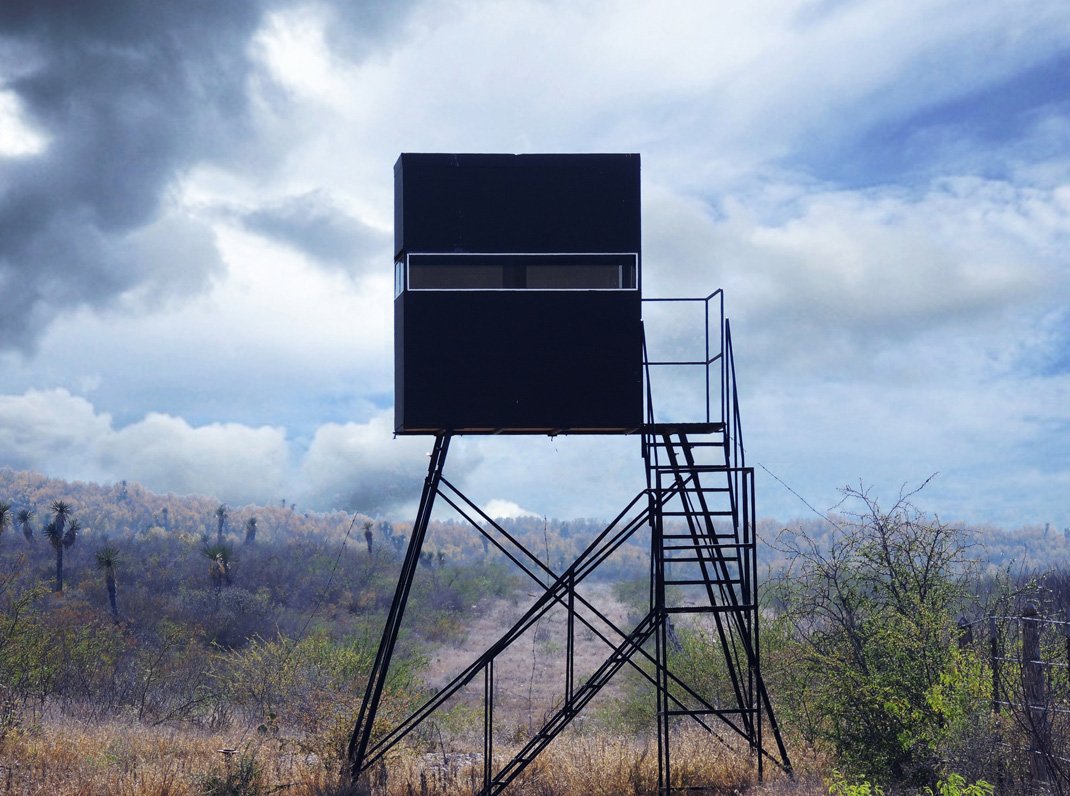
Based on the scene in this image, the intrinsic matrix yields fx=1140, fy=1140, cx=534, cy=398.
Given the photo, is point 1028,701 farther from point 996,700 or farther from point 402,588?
point 402,588

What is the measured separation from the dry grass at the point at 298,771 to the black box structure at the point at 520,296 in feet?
17.3

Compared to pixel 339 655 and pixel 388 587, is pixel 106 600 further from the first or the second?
pixel 339 655

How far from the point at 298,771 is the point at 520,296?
8.04 metres

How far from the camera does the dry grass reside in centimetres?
1641

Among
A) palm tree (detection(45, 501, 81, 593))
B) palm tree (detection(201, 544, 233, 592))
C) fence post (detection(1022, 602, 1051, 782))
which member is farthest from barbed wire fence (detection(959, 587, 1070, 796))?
palm tree (detection(201, 544, 233, 592))

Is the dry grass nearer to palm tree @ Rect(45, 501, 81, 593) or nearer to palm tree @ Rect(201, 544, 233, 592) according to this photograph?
palm tree @ Rect(45, 501, 81, 593)

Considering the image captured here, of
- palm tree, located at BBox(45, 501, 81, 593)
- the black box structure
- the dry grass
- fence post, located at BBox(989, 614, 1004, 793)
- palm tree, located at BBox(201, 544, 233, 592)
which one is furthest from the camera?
palm tree, located at BBox(201, 544, 233, 592)

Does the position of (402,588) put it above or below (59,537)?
below

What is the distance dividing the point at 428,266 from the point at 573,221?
2316 mm

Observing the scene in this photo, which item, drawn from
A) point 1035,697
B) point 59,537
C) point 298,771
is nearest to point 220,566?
point 59,537

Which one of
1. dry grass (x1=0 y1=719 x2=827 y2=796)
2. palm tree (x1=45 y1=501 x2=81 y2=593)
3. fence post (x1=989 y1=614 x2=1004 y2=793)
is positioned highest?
palm tree (x1=45 y1=501 x2=81 y2=593)

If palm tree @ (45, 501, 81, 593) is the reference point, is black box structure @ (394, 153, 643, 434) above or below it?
above

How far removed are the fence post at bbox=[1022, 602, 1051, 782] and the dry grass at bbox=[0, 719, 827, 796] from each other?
3.62 m

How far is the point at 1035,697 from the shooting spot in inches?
524
